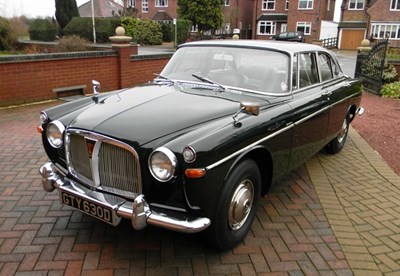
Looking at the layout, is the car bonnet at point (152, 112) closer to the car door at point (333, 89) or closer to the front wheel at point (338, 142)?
the car door at point (333, 89)

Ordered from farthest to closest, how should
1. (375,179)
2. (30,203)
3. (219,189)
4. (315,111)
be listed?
(375,179) < (315,111) < (30,203) < (219,189)

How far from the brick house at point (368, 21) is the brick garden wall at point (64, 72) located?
3764 centimetres

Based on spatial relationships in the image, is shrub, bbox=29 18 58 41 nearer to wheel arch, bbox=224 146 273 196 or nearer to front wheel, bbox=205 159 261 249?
wheel arch, bbox=224 146 273 196

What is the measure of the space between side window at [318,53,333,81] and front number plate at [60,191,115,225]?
335cm

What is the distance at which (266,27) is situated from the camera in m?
50.5

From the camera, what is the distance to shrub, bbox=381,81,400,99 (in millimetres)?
10539

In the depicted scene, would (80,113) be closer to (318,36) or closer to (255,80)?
(255,80)

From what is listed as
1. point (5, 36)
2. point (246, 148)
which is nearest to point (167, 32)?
point (5, 36)

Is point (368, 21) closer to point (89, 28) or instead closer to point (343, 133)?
point (89, 28)

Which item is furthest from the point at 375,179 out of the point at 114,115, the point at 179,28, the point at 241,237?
the point at 179,28

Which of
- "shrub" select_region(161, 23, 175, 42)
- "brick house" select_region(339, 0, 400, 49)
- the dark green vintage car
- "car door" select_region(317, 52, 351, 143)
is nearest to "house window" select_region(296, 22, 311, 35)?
"brick house" select_region(339, 0, 400, 49)

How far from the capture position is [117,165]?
277cm

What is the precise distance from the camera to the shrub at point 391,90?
10539 millimetres

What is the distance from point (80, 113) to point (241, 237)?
1815 millimetres
